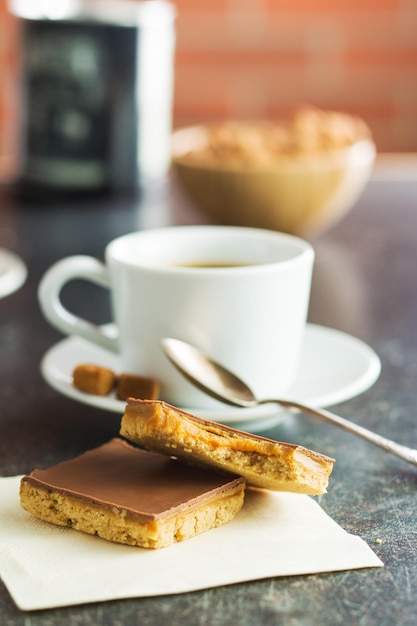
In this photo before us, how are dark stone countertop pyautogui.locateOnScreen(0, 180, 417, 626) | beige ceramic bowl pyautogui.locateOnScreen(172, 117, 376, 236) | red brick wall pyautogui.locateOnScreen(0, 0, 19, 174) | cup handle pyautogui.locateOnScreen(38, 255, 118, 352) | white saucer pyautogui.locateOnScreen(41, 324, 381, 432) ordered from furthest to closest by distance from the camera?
1. red brick wall pyautogui.locateOnScreen(0, 0, 19, 174)
2. beige ceramic bowl pyautogui.locateOnScreen(172, 117, 376, 236)
3. cup handle pyautogui.locateOnScreen(38, 255, 118, 352)
4. white saucer pyautogui.locateOnScreen(41, 324, 381, 432)
5. dark stone countertop pyautogui.locateOnScreen(0, 180, 417, 626)

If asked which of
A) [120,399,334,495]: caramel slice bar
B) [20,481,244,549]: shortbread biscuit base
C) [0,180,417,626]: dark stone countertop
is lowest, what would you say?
[0,180,417,626]: dark stone countertop

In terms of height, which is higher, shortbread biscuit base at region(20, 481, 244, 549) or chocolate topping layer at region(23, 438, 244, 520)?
chocolate topping layer at region(23, 438, 244, 520)

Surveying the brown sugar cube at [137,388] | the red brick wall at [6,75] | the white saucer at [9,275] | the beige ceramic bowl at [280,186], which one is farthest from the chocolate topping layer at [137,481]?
the red brick wall at [6,75]

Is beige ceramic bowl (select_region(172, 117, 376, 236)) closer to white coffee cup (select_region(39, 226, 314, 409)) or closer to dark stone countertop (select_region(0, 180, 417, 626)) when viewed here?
dark stone countertop (select_region(0, 180, 417, 626))

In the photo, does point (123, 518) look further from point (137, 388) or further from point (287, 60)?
point (287, 60)

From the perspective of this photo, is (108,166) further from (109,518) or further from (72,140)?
(109,518)

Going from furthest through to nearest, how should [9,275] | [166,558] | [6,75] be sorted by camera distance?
[6,75], [9,275], [166,558]

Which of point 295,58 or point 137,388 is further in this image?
point 295,58

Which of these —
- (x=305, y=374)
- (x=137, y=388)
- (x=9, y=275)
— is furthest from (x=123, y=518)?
(x=9, y=275)

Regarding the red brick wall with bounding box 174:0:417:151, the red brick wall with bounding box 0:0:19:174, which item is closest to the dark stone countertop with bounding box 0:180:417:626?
the red brick wall with bounding box 0:0:19:174
